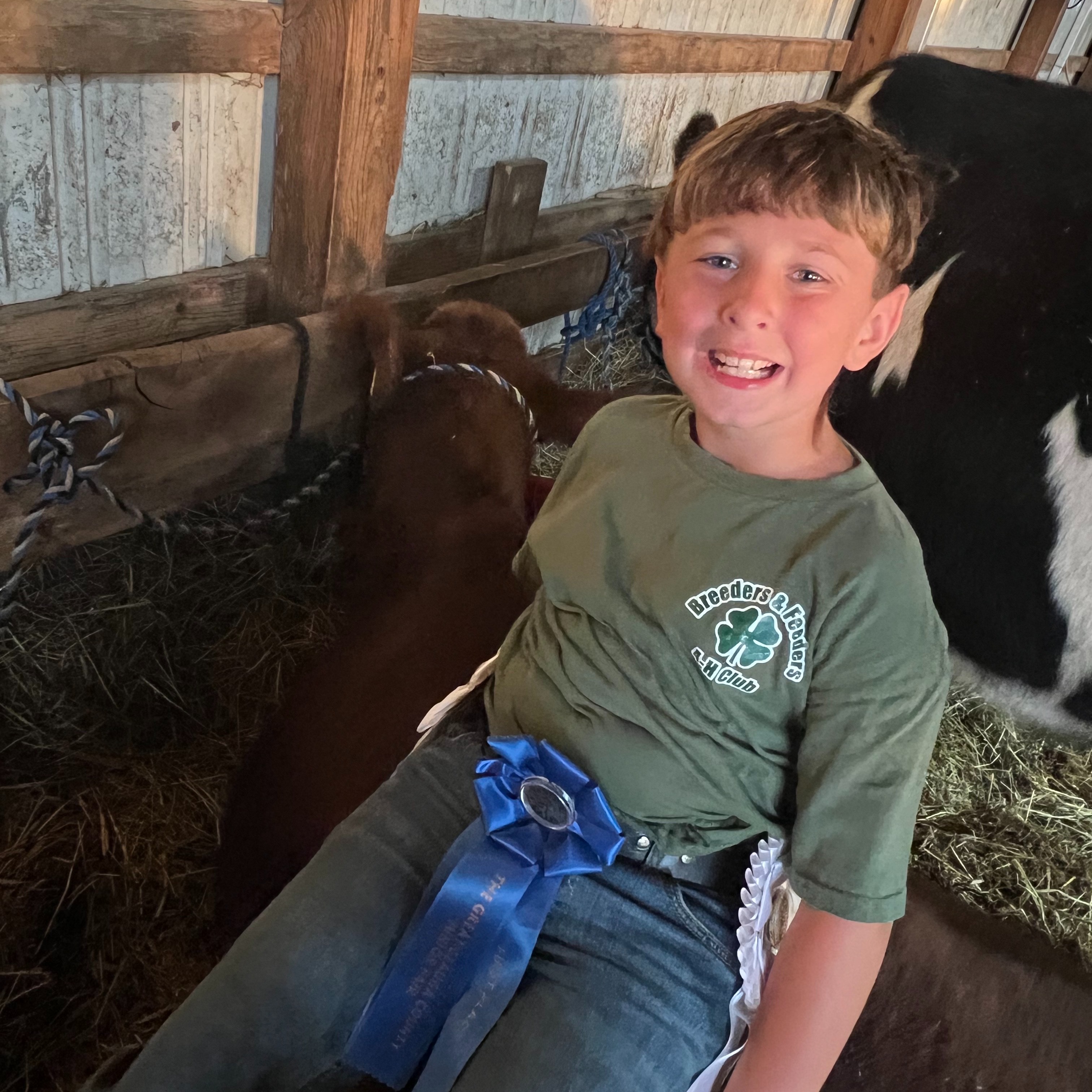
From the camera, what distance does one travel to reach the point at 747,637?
1.00m

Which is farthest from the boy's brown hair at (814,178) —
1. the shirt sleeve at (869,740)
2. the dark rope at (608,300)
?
the dark rope at (608,300)

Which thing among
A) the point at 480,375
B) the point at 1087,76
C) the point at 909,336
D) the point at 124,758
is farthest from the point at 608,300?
the point at 1087,76

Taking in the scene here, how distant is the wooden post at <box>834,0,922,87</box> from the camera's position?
4141 mm

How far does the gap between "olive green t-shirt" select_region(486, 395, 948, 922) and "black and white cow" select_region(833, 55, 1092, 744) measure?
1.02 m

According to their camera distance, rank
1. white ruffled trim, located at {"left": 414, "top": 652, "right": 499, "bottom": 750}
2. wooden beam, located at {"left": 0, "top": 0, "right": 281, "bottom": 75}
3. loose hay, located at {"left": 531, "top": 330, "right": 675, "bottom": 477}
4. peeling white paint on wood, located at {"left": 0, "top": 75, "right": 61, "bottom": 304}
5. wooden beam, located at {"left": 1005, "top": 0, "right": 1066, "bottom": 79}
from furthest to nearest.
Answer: wooden beam, located at {"left": 1005, "top": 0, "right": 1066, "bottom": 79} → loose hay, located at {"left": 531, "top": 330, "right": 675, "bottom": 477} → peeling white paint on wood, located at {"left": 0, "top": 75, "right": 61, "bottom": 304} → wooden beam, located at {"left": 0, "top": 0, "right": 281, "bottom": 75} → white ruffled trim, located at {"left": 414, "top": 652, "right": 499, "bottom": 750}

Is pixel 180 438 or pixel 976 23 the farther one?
pixel 976 23

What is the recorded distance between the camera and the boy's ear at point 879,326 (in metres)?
1.02

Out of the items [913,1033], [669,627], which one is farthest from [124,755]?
[913,1033]

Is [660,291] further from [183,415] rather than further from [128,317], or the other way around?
[128,317]

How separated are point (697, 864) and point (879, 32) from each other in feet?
14.3

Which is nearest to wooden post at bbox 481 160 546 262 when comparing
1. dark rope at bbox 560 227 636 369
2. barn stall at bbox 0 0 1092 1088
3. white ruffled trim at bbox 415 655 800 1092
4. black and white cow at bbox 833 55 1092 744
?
dark rope at bbox 560 227 636 369

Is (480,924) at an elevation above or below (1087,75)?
below

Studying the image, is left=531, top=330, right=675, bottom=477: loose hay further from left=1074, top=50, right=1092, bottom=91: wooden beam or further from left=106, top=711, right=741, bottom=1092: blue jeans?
left=1074, top=50, right=1092, bottom=91: wooden beam

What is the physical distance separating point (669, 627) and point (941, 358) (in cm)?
132
